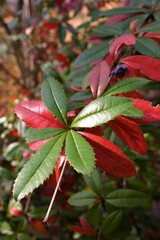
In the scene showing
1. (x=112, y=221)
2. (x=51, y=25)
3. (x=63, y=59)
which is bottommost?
(x=112, y=221)

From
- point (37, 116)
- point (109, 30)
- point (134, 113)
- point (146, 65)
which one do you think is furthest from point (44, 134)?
point (109, 30)

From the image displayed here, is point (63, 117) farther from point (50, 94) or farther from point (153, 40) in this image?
point (153, 40)

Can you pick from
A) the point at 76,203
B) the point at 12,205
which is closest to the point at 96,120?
the point at 76,203

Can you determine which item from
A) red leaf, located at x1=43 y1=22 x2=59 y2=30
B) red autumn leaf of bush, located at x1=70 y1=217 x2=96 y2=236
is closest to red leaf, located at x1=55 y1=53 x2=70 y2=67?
red leaf, located at x1=43 y1=22 x2=59 y2=30

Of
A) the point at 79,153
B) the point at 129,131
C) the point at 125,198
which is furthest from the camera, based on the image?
the point at 125,198

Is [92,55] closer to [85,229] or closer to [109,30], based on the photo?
[109,30]
